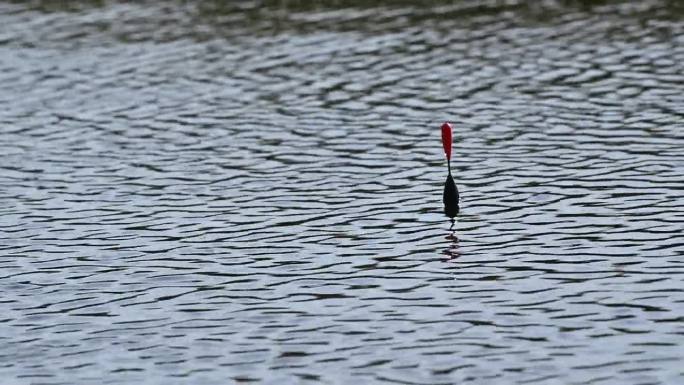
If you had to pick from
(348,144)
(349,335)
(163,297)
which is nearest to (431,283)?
(349,335)

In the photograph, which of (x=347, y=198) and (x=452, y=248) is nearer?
(x=452, y=248)

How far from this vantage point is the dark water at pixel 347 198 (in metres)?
23.6

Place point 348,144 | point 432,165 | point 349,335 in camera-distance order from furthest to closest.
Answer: point 348,144 < point 432,165 < point 349,335

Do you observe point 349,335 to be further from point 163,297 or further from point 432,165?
point 432,165

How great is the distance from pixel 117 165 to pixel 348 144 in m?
6.61

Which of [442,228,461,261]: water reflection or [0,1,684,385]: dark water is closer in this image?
[0,1,684,385]: dark water

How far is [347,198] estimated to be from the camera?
34000 mm

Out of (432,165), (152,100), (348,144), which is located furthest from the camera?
(152,100)

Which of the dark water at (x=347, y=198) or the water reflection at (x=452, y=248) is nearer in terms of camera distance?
the dark water at (x=347, y=198)

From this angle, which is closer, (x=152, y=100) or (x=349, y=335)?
(x=349, y=335)

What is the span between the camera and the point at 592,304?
990 inches

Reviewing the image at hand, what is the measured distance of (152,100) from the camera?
46875 mm

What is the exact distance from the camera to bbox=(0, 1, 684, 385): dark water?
77.5 feet

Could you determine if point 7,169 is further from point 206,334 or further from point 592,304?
point 592,304
